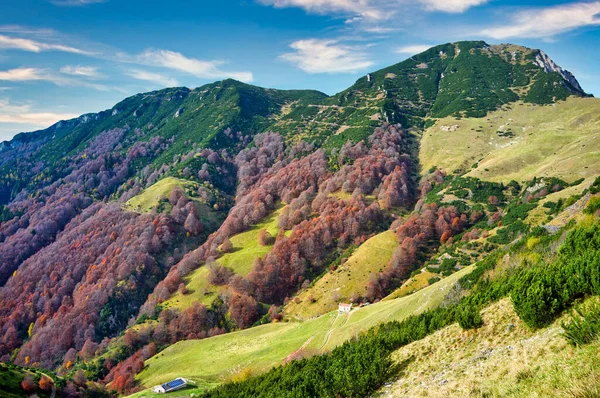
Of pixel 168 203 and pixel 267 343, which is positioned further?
pixel 168 203

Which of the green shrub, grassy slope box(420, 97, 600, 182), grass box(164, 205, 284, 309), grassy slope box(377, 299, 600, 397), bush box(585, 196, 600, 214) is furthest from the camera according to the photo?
grass box(164, 205, 284, 309)

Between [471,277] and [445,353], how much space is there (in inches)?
1068

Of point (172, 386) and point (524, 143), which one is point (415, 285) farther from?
point (524, 143)

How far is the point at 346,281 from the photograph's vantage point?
99.2 meters

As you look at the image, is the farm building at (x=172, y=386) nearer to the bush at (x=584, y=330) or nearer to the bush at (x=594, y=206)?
the bush at (x=584, y=330)

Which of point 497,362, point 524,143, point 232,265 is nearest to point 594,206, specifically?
point 497,362

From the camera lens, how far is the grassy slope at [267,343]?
54.5 m

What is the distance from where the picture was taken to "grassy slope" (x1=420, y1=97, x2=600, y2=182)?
109m

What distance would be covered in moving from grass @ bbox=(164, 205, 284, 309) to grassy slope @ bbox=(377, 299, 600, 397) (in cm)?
9991

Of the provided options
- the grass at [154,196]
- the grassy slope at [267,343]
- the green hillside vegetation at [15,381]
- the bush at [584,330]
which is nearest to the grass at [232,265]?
the grassy slope at [267,343]

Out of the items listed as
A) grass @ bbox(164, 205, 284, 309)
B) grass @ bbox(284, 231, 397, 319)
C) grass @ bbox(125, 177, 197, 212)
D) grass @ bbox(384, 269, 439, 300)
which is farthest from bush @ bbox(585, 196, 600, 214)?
grass @ bbox(125, 177, 197, 212)

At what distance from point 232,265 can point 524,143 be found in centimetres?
12902

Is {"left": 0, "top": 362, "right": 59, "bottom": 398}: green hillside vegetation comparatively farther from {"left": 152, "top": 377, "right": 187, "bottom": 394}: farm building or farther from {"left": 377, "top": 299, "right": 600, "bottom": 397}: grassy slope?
{"left": 377, "top": 299, "right": 600, "bottom": 397}: grassy slope

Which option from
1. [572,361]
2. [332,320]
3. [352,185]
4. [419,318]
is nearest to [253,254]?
[352,185]
